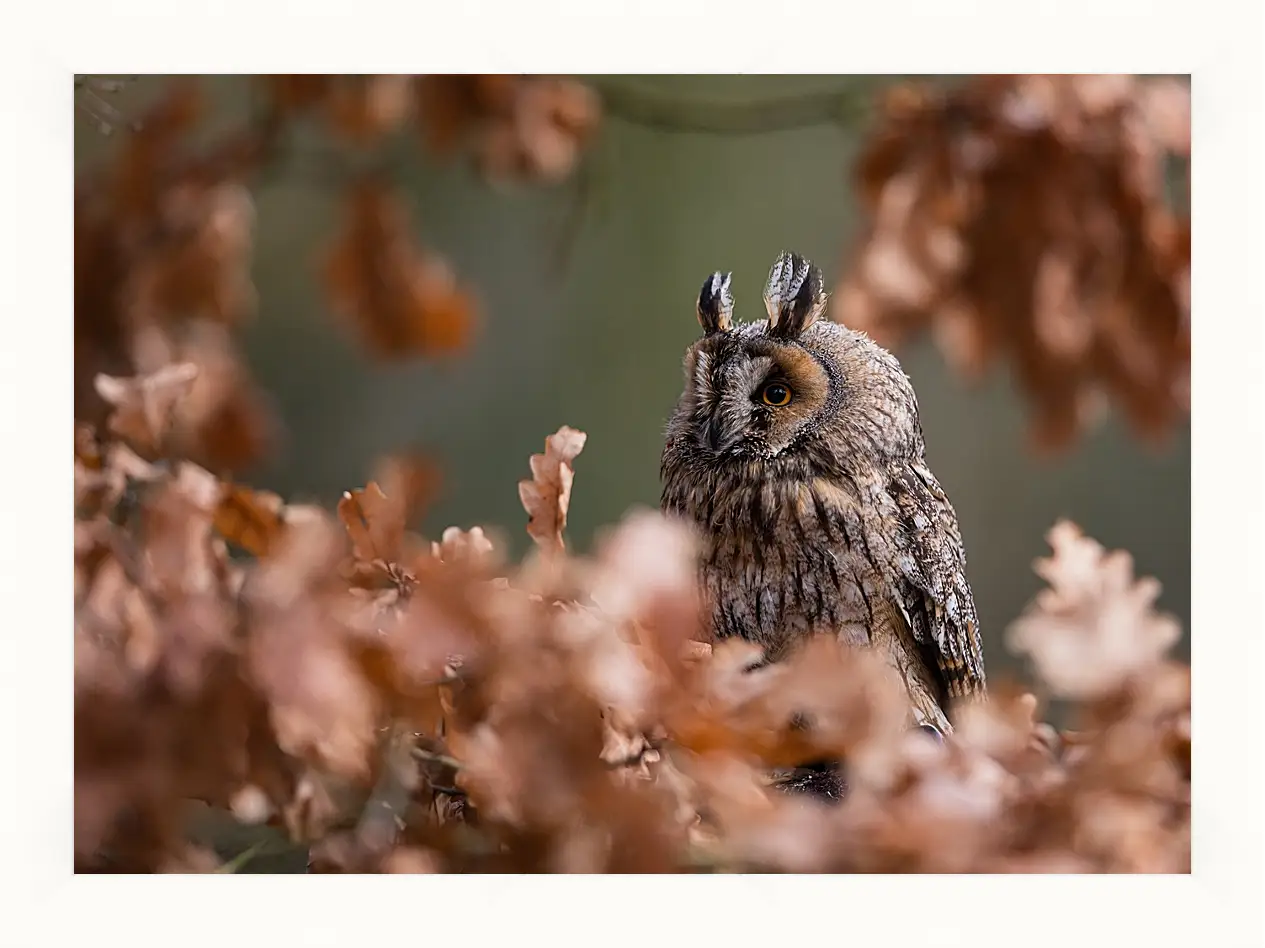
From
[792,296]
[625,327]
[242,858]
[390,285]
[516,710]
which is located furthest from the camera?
[625,327]

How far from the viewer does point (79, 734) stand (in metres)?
1.45

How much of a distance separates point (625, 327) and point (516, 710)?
40.8 inches

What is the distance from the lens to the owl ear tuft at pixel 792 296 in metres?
1.72

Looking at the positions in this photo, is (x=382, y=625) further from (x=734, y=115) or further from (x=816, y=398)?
(x=734, y=115)

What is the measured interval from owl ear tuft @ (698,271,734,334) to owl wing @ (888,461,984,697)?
33 cm

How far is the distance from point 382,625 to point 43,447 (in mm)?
652

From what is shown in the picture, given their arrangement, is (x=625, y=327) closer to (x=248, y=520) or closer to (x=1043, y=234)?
(x=1043, y=234)

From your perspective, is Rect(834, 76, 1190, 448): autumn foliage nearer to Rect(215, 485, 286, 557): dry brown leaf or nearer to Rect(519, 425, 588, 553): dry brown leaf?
Rect(519, 425, 588, 553): dry brown leaf

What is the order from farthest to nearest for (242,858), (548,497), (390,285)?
(390,285) < (242,858) < (548,497)

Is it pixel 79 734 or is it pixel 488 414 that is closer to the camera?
pixel 79 734

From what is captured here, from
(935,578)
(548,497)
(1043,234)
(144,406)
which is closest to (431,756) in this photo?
(548,497)

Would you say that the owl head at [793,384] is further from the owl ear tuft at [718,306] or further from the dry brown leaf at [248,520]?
the dry brown leaf at [248,520]

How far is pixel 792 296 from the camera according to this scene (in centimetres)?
172

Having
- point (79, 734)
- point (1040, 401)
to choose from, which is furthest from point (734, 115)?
point (79, 734)
